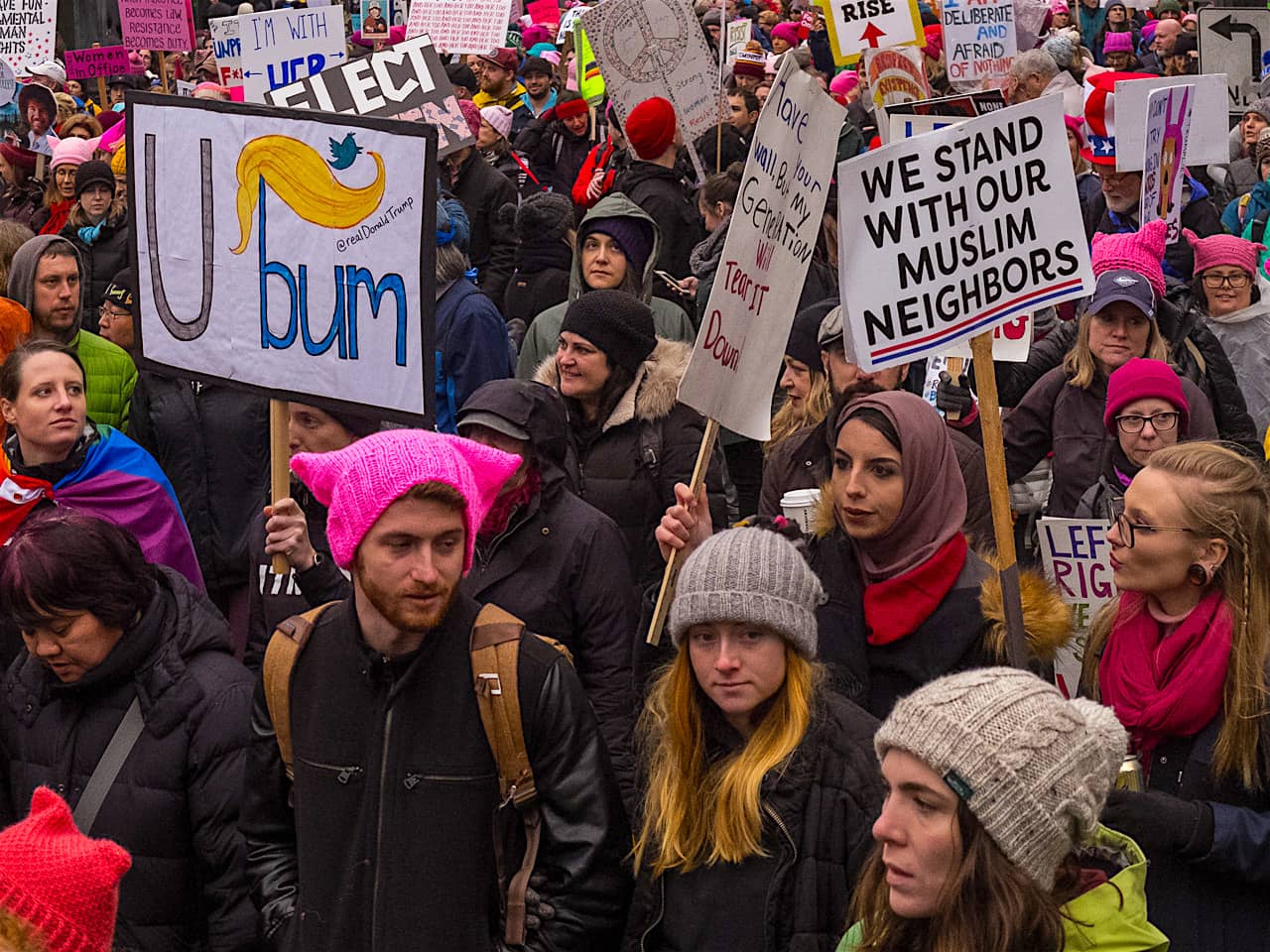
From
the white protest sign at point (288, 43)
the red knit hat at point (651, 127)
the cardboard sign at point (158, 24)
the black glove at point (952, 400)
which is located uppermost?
the cardboard sign at point (158, 24)

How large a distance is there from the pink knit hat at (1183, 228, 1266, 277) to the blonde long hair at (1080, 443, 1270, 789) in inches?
149

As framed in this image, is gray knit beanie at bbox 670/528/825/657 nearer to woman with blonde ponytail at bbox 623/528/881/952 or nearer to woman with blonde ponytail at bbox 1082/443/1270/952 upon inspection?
woman with blonde ponytail at bbox 623/528/881/952

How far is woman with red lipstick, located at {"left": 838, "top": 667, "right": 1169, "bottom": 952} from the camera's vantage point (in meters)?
2.65

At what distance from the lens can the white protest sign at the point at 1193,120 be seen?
7.93 meters

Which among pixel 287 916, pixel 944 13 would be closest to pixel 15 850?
pixel 287 916

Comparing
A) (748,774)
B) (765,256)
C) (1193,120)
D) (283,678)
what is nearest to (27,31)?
(1193,120)

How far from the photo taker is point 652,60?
1051 cm

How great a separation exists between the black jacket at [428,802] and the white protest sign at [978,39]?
32.0ft

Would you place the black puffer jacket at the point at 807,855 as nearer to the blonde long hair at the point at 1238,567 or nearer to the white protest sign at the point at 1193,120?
the blonde long hair at the point at 1238,567

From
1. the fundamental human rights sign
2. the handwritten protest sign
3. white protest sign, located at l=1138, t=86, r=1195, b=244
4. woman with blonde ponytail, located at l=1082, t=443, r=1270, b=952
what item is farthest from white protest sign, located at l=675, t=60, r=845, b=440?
the handwritten protest sign

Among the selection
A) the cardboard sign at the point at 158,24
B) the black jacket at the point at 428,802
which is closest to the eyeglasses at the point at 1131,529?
the black jacket at the point at 428,802

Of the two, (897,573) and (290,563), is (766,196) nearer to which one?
(897,573)

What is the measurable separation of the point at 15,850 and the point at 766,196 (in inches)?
97.4

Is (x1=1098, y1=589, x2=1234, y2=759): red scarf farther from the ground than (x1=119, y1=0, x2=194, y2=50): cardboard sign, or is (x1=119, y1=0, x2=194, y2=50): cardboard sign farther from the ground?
(x1=119, y1=0, x2=194, y2=50): cardboard sign
